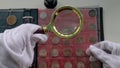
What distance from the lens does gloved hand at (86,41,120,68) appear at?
84 centimetres

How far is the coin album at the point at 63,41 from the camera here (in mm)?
941

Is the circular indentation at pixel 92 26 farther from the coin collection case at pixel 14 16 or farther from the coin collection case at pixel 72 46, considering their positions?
the coin collection case at pixel 14 16

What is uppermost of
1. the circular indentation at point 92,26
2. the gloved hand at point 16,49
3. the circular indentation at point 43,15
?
the circular indentation at point 43,15

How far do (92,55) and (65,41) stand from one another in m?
0.14

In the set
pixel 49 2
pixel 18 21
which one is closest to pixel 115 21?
pixel 49 2

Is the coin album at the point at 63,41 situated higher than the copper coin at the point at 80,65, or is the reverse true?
the coin album at the point at 63,41

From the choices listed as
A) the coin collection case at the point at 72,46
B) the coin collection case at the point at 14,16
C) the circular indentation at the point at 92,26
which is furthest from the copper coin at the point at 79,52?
the coin collection case at the point at 14,16

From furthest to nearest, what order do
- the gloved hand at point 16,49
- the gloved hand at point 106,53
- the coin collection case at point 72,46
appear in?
1. the coin collection case at point 72,46
2. the gloved hand at point 106,53
3. the gloved hand at point 16,49

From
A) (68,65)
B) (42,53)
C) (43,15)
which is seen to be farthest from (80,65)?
(43,15)

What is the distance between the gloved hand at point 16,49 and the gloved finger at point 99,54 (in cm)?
29

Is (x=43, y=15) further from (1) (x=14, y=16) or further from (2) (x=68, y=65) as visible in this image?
(2) (x=68, y=65)

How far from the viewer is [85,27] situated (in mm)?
972

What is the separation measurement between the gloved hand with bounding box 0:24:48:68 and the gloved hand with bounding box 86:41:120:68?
29cm

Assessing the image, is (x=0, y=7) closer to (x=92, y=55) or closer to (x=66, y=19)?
(x=66, y=19)
